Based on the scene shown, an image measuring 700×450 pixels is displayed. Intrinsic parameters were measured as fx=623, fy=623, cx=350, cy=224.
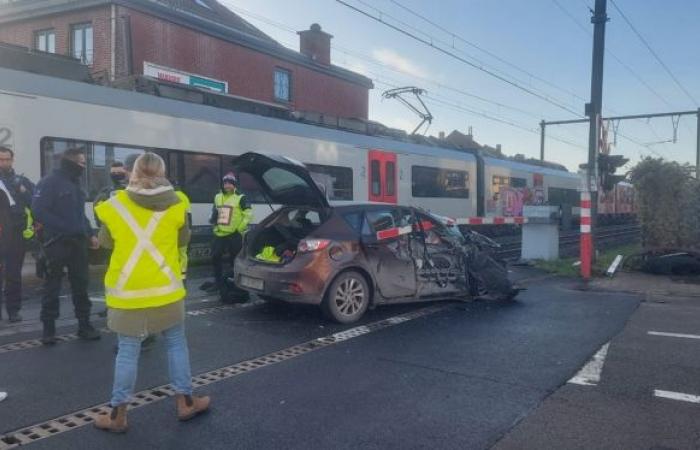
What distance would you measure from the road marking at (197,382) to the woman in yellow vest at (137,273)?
28cm

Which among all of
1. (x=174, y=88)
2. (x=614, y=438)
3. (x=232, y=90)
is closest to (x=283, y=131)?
(x=174, y=88)

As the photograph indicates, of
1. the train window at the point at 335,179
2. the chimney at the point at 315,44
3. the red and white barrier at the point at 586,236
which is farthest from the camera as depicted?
Answer: the chimney at the point at 315,44

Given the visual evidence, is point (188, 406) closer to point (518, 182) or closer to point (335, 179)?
point (335, 179)

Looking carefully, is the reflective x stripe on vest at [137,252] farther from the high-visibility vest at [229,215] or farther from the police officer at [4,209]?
the high-visibility vest at [229,215]

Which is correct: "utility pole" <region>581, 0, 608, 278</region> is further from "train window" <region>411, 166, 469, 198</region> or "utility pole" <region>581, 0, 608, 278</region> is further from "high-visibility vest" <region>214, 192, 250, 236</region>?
"train window" <region>411, 166, 469, 198</region>

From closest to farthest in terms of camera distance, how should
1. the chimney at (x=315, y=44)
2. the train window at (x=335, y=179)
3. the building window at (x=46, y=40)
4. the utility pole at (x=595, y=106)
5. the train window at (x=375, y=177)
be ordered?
the utility pole at (x=595, y=106) < the train window at (x=335, y=179) < the train window at (x=375, y=177) < the building window at (x=46, y=40) < the chimney at (x=315, y=44)

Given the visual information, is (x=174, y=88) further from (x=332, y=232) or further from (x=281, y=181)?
(x=332, y=232)

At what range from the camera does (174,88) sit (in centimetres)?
1228

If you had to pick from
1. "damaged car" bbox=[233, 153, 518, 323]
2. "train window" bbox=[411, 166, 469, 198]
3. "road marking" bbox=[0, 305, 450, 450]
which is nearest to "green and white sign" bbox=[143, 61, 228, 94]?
"train window" bbox=[411, 166, 469, 198]

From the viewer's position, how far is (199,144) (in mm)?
12281

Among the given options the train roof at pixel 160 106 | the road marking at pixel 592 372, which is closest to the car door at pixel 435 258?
the road marking at pixel 592 372

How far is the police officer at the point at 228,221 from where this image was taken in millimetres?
8344

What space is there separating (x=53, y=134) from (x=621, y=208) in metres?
35.0

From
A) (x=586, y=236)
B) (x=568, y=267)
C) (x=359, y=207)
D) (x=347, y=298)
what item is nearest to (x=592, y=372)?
(x=347, y=298)
